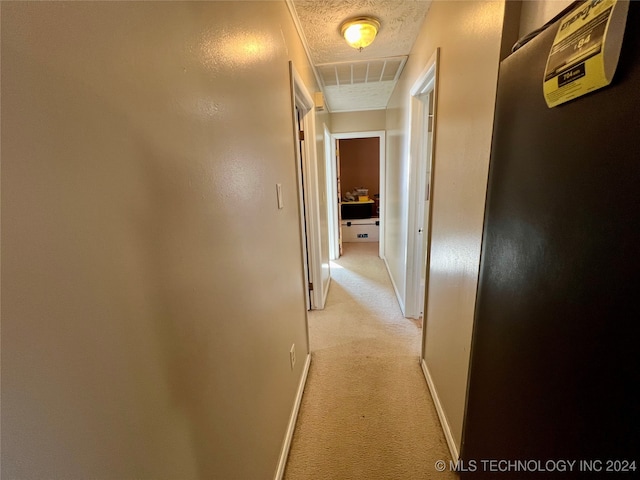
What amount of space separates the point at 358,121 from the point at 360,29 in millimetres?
2553

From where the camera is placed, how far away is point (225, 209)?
2.76 ft

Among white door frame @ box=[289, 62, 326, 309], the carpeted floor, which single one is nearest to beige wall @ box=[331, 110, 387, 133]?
white door frame @ box=[289, 62, 326, 309]

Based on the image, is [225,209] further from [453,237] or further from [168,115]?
[453,237]

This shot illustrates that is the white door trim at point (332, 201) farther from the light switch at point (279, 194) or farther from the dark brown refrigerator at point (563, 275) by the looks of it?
the dark brown refrigerator at point (563, 275)

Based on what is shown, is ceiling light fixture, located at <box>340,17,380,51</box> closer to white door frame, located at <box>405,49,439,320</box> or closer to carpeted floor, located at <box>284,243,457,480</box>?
white door frame, located at <box>405,49,439,320</box>

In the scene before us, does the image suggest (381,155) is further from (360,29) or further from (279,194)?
(279,194)

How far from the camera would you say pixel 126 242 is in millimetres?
482

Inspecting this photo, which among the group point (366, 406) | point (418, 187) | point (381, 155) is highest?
point (381, 155)

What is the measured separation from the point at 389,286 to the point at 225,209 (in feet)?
10.1

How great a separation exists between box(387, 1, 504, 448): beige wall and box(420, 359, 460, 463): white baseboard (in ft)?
0.13

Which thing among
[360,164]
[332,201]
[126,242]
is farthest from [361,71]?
[360,164]

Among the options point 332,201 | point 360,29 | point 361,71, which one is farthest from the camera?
point 332,201

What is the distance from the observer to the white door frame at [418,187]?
2.17 metres

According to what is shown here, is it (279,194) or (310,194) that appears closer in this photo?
(279,194)
